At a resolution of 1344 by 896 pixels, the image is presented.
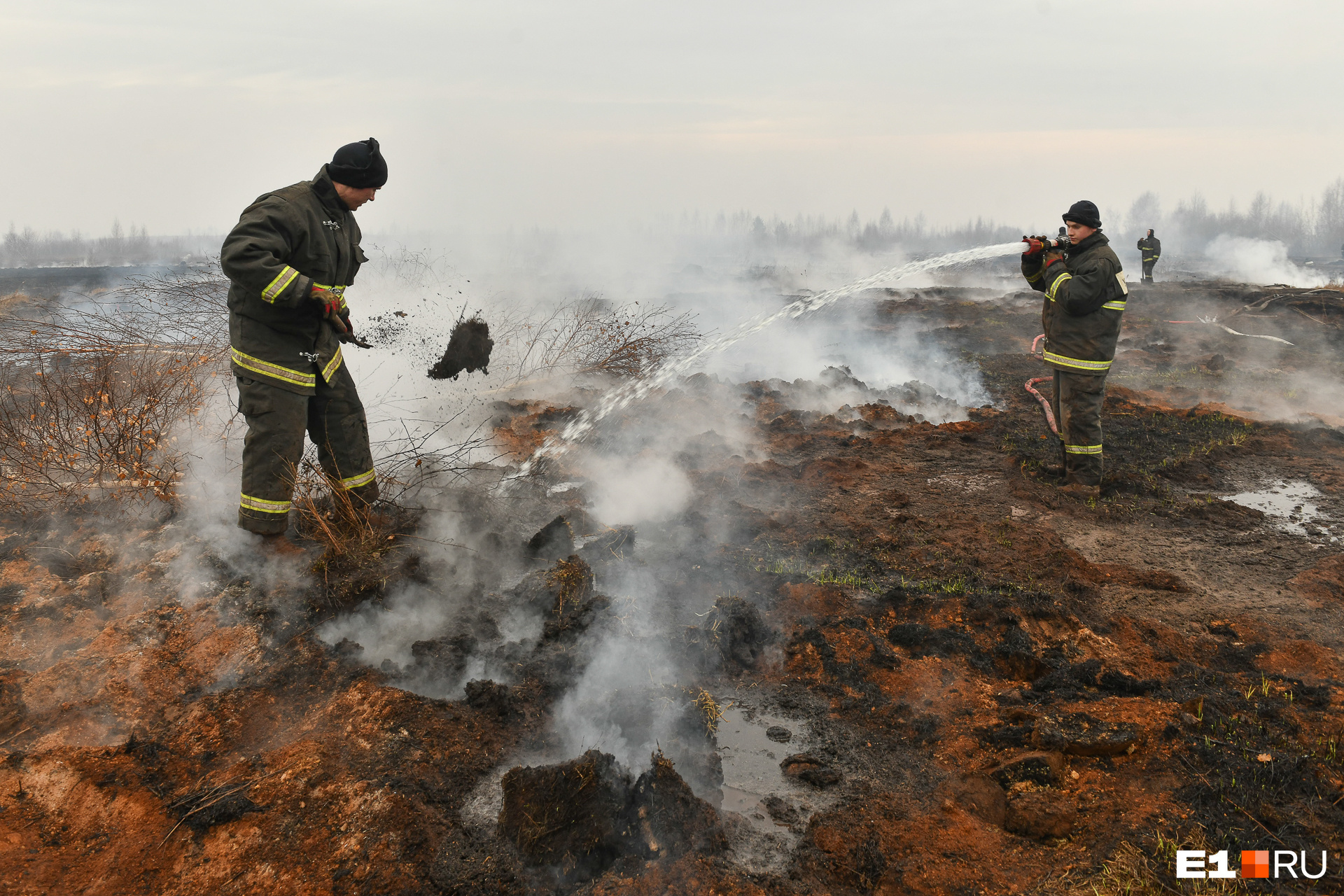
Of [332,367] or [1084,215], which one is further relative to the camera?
[1084,215]

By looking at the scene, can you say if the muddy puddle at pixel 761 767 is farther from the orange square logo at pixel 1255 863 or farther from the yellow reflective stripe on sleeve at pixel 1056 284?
the yellow reflective stripe on sleeve at pixel 1056 284

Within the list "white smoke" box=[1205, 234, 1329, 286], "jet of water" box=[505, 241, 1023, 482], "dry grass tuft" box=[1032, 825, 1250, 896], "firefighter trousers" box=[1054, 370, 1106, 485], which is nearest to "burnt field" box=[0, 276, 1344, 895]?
"dry grass tuft" box=[1032, 825, 1250, 896]

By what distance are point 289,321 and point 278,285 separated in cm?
25

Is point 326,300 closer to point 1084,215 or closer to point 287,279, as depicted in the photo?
point 287,279

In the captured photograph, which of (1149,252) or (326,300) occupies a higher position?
(326,300)

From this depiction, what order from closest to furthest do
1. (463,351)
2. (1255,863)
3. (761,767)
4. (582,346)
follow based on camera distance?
(1255,863) < (761,767) < (463,351) < (582,346)

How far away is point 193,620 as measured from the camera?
3232 millimetres

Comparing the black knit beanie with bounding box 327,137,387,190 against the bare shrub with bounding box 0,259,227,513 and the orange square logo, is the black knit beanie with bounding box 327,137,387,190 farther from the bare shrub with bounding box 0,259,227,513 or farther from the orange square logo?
the orange square logo

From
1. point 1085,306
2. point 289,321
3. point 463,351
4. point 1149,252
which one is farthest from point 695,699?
point 1149,252

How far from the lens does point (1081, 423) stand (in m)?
5.55

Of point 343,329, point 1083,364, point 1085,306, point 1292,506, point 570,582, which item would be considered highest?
point 343,329

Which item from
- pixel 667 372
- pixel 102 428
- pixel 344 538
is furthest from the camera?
pixel 667 372

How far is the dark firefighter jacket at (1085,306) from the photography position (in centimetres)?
526

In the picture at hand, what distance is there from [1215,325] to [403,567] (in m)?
15.4
